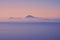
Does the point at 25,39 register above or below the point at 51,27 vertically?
below

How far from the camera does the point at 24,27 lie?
112 inches

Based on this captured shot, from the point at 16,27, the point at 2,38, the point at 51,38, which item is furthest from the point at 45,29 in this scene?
the point at 2,38

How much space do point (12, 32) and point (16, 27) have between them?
0.82ft

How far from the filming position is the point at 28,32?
9.52 feet

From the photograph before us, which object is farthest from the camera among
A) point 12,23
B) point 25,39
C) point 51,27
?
point 51,27

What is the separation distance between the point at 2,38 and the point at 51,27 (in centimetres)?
Answer: 100

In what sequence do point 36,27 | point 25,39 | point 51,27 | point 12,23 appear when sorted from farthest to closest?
point 36,27, point 51,27, point 12,23, point 25,39

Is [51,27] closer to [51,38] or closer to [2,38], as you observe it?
[51,38]

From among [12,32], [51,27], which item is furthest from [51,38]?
[12,32]

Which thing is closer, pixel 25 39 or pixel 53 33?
pixel 25 39

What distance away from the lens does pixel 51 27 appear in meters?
2.97

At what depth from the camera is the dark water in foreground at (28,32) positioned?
2689 mm

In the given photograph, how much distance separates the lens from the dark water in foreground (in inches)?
106

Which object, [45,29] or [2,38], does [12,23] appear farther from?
[45,29]
